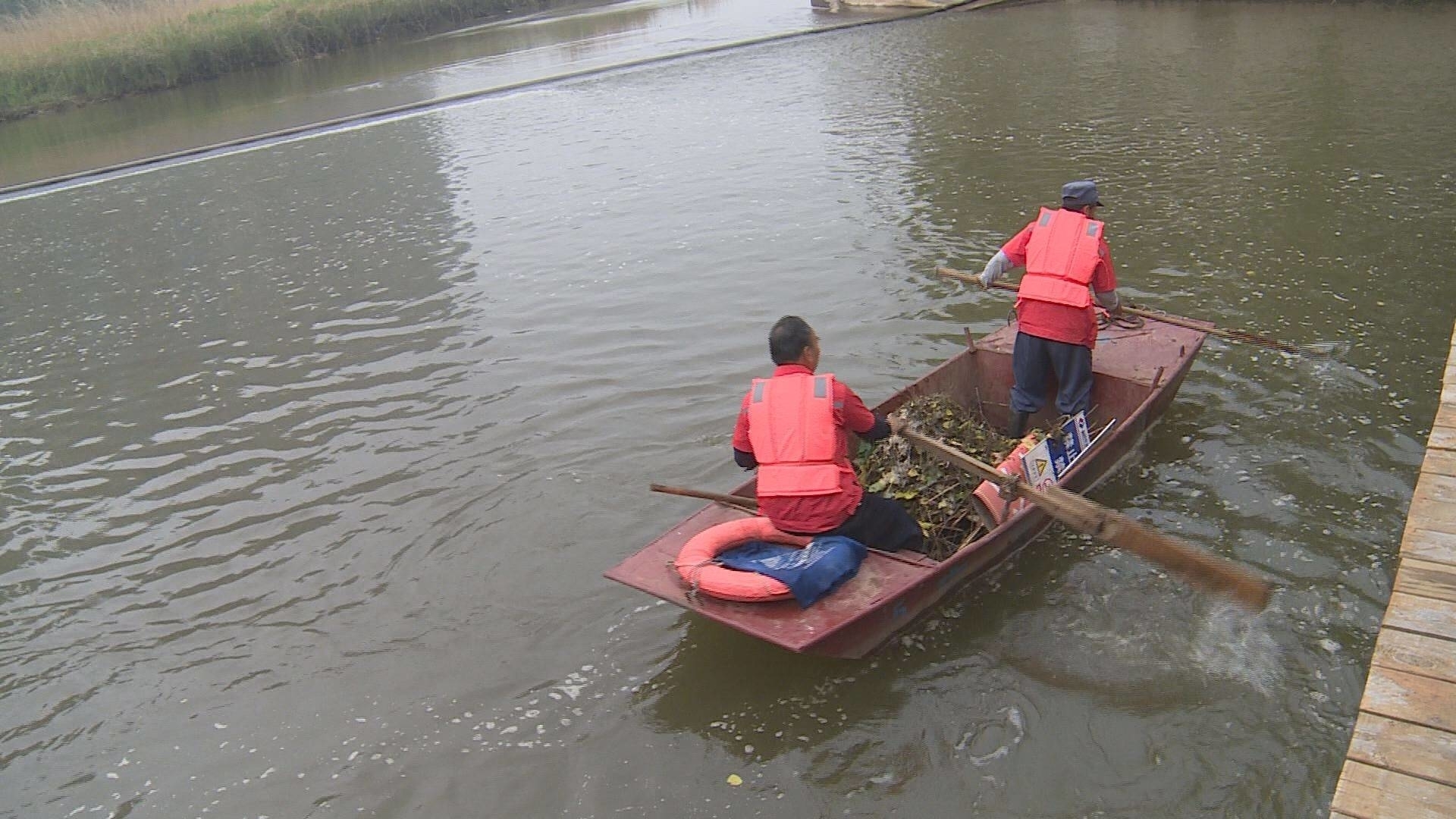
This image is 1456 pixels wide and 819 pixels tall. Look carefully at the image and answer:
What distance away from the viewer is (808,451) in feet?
19.1

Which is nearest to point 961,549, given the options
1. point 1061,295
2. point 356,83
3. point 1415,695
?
point 1061,295

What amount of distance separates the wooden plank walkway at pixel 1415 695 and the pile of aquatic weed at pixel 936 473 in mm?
2316

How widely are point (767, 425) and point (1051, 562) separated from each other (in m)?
2.17

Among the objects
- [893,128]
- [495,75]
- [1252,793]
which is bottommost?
[1252,793]

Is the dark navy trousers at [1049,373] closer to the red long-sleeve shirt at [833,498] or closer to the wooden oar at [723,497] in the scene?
the red long-sleeve shirt at [833,498]

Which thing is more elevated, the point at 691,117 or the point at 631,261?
the point at 691,117

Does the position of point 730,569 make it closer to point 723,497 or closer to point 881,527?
point 723,497

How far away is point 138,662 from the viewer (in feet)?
22.3

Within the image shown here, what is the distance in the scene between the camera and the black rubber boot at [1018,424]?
25.3 feet

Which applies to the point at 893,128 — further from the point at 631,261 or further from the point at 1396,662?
the point at 1396,662

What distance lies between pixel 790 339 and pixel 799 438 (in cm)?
55

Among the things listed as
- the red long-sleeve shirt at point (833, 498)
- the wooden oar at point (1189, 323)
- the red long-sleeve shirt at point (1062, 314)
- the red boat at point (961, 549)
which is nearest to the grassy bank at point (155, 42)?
the wooden oar at point (1189, 323)

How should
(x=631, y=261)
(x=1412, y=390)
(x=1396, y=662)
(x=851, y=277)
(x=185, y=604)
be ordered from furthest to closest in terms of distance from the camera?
(x=631, y=261), (x=851, y=277), (x=1412, y=390), (x=185, y=604), (x=1396, y=662)

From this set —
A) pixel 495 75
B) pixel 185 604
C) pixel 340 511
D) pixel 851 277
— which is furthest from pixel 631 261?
pixel 495 75
